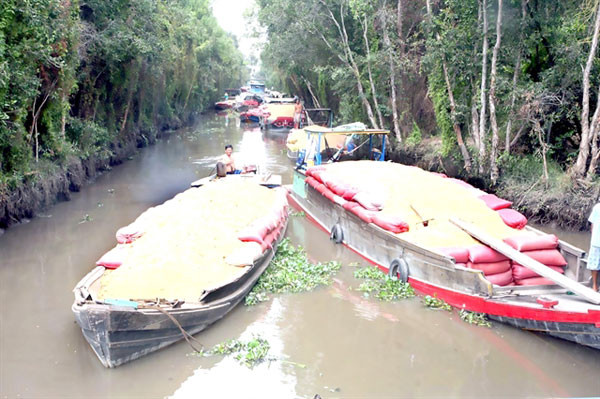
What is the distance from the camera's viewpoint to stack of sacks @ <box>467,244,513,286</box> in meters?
6.88

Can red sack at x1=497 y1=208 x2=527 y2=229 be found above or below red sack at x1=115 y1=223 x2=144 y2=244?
below

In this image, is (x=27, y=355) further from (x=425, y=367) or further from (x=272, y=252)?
(x=425, y=367)

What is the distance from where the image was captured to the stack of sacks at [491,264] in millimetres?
6884

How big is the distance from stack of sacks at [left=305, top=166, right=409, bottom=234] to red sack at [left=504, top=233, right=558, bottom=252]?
160cm

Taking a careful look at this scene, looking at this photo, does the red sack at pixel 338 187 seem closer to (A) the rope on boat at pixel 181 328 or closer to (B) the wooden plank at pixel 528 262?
(B) the wooden plank at pixel 528 262

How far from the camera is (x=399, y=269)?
7.88m

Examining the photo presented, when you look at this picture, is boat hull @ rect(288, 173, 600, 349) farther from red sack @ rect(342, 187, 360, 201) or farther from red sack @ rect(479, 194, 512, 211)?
red sack @ rect(479, 194, 512, 211)

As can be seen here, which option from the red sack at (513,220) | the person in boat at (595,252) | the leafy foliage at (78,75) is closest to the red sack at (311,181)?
the red sack at (513,220)

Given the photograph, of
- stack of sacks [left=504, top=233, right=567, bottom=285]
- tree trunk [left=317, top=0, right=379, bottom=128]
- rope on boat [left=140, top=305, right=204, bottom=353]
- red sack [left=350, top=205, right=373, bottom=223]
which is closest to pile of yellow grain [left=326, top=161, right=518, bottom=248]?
red sack [left=350, top=205, right=373, bottom=223]

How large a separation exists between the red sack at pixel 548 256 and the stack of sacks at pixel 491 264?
326mm

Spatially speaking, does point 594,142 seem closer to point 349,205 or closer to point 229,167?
point 349,205

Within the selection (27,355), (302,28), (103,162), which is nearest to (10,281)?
(27,355)

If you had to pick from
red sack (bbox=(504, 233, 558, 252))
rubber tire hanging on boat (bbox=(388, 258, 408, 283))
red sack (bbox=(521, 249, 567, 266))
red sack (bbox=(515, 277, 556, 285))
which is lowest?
rubber tire hanging on boat (bbox=(388, 258, 408, 283))

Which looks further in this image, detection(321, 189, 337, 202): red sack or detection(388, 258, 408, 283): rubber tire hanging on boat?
detection(321, 189, 337, 202): red sack
